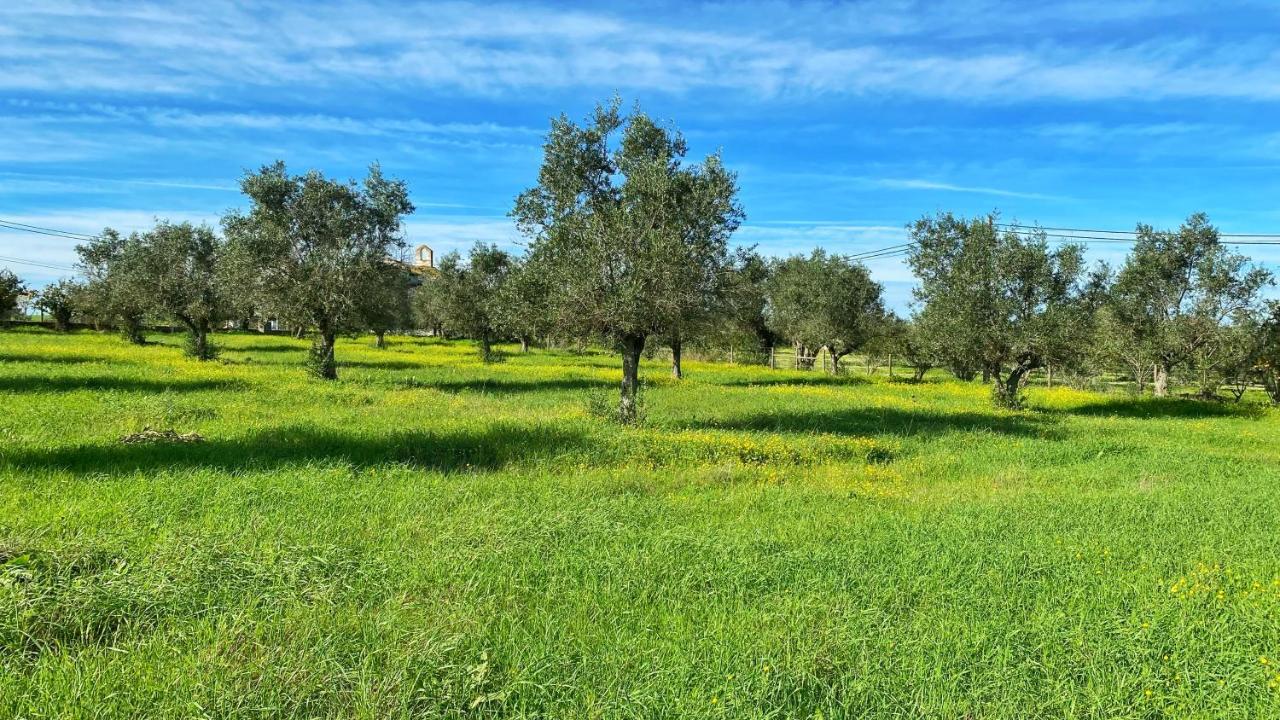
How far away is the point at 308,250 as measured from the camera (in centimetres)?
2845

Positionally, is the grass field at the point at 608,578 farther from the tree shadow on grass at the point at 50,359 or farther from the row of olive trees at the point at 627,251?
the tree shadow on grass at the point at 50,359

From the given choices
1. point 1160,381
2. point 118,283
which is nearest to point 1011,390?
point 1160,381

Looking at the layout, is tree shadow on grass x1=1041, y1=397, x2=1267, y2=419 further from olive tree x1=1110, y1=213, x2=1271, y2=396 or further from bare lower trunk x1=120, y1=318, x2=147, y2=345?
bare lower trunk x1=120, y1=318, x2=147, y2=345

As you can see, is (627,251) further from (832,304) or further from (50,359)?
(832,304)

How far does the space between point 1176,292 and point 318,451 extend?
38.4 meters

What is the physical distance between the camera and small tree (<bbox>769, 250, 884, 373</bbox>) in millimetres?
46969

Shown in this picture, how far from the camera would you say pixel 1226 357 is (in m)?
32.3

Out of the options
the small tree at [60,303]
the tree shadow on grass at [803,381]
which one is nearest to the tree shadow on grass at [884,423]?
the tree shadow on grass at [803,381]

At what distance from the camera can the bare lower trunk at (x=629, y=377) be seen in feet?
57.9

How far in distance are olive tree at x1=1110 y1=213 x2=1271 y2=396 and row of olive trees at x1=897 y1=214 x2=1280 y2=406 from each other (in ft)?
0.16

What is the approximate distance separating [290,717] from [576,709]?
1662mm

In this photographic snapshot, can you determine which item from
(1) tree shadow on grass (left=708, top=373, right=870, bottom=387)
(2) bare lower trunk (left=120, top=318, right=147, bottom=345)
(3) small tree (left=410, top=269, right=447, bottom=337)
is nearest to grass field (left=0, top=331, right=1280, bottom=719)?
(1) tree shadow on grass (left=708, top=373, right=870, bottom=387)

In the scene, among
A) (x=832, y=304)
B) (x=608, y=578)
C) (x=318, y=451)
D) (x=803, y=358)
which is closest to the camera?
(x=608, y=578)

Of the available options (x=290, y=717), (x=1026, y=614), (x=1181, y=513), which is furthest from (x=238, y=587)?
(x=1181, y=513)
